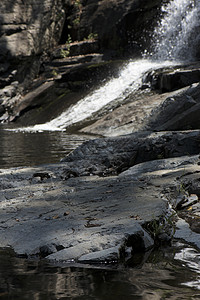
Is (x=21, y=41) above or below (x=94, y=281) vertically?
above

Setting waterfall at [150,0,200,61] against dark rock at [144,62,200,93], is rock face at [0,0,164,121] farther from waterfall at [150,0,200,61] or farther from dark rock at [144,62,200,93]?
dark rock at [144,62,200,93]

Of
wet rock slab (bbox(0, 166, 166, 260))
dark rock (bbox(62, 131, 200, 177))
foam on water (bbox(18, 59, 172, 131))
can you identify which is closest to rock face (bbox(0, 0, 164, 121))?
foam on water (bbox(18, 59, 172, 131))

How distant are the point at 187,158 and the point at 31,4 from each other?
57.8 ft

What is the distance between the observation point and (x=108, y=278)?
1.75 meters

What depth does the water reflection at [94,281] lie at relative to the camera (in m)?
1.55

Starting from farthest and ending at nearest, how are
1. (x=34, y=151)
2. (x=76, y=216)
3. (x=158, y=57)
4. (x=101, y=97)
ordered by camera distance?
(x=158, y=57) → (x=101, y=97) → (x=34, y=151) → (x=76, y=216)

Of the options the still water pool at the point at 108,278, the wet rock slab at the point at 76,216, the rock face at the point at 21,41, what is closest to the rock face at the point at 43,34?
the rock face at the point at 21,41

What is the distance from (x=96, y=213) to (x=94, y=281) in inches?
39.7

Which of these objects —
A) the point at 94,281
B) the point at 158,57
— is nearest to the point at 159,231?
the point at 94,281

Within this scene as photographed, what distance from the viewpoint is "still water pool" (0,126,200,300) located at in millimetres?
1559

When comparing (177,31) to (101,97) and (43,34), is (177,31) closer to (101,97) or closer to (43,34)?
(101,97)

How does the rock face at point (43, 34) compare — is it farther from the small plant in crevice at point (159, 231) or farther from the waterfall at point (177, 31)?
the small plant in crevice at point (159, 231)

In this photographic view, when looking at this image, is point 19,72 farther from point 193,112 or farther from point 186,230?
point 186,230

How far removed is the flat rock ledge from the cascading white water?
894 cm
